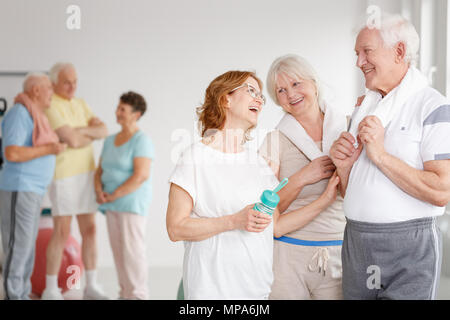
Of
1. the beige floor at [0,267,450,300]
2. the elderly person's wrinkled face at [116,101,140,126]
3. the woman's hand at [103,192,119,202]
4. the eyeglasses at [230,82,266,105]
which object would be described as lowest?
the beige floor at [0,267,450,300]

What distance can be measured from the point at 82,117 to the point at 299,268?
1593 millimetres

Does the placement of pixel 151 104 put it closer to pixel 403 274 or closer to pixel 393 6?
pixel 393 6

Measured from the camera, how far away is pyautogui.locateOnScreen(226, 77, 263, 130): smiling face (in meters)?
0.91

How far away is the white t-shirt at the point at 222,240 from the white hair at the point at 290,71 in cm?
21

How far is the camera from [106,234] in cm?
233

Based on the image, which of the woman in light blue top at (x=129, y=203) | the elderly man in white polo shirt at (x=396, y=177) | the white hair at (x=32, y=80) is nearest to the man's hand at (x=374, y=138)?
the elderly man in white polo shirt at (x=396, y=177)

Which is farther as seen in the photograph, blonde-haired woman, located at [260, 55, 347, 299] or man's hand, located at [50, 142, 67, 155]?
man's hand, located at [50, 142, 67, 155]

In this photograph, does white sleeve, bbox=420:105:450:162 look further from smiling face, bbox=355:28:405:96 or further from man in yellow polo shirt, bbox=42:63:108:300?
man in yellow polo shirt, bbox=42:63:108:300

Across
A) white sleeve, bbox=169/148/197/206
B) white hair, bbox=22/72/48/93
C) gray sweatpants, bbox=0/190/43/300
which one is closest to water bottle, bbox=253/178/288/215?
white sleeve, bbox=169/148/197/206

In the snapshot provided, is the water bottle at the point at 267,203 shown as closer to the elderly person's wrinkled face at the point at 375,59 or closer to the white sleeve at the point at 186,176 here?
the white sleeve at the point at 186,176

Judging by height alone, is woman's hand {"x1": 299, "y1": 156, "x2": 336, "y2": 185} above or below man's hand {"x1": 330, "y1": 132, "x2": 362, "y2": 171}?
below

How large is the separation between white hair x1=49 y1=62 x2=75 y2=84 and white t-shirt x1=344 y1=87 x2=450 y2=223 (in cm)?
164
